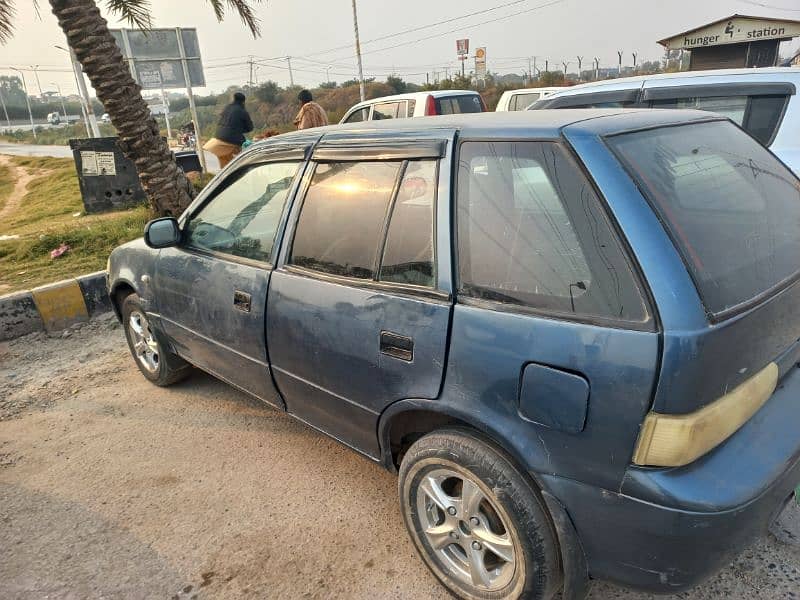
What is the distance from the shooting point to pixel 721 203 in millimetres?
1910

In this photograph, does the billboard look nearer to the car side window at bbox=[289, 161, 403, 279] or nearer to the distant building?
the car side window at bbox=[289, 161, 403, 279]

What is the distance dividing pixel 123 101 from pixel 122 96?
0.06 metres

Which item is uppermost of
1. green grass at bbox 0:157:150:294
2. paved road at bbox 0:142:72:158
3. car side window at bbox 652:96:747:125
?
paved road at bbox 0:142:72:158

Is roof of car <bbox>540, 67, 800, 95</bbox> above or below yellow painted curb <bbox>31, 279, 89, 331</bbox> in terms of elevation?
above

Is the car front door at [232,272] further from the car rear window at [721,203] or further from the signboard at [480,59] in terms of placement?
the signboard at [480,59]

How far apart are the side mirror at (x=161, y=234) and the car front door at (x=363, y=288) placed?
0.99 metres

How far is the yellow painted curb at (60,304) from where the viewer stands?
16.4 ft

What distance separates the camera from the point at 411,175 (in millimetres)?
2145

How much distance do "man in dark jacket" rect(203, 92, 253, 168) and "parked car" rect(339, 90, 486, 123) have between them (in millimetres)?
1788

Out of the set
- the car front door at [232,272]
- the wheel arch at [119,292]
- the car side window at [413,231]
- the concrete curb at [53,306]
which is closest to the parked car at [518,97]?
the concrete curb at [53,306]

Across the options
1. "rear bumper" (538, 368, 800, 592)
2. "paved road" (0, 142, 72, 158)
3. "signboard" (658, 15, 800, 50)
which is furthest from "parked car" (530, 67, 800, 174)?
"paved road" (0, 142, 72, 158)

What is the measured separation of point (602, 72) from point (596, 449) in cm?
5314

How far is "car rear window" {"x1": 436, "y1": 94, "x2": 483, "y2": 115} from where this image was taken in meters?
9.88

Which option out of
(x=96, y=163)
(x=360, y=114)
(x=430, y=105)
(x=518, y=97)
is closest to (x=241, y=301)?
(x=430, y=105)
